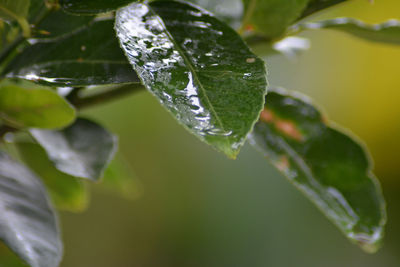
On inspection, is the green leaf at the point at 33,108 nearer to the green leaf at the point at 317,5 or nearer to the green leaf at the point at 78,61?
the green leaf at the point at 78,61

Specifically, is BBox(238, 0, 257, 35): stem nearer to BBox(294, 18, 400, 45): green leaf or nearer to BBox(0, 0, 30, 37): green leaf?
BBox(294, 18, 400, 45): green leaf

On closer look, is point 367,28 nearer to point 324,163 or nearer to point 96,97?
point 324,163

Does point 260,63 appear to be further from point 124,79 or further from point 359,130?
point 359,130

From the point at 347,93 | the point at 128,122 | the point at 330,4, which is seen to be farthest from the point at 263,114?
the point at 347,93

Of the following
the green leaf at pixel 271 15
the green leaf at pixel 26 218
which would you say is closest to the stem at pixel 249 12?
the green leaf at pixel 271 15

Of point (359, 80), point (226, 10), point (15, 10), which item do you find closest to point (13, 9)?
point (15, 10)
